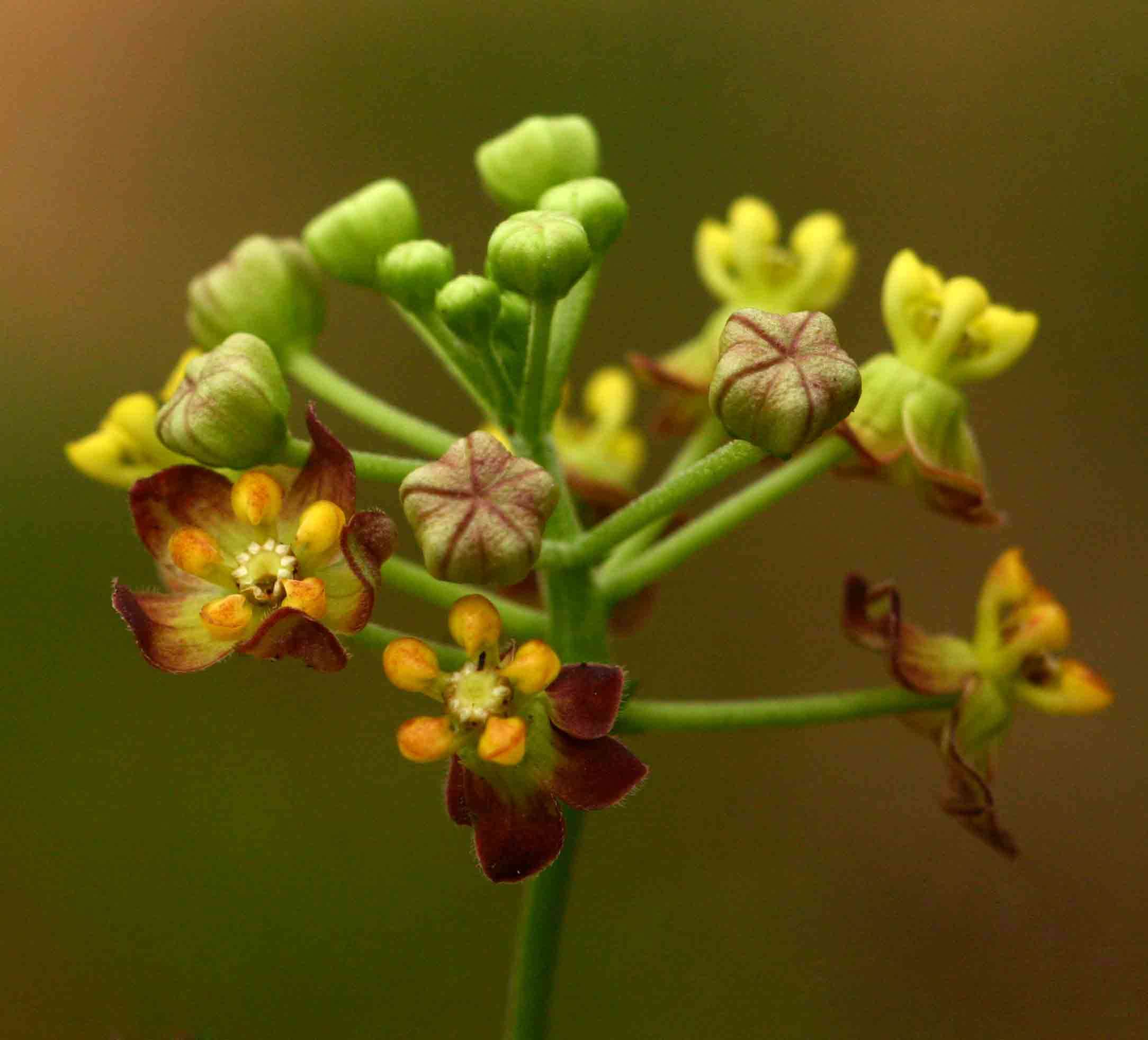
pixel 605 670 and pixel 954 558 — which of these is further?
pixel 954 558

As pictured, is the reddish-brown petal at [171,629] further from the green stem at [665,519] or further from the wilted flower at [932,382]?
the wilted flower at [932,382]

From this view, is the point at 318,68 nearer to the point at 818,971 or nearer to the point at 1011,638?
the point at 818,971

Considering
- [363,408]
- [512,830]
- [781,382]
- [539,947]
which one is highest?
[781,382]

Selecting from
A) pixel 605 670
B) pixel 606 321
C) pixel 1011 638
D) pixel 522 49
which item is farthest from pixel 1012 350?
pixel 522 49

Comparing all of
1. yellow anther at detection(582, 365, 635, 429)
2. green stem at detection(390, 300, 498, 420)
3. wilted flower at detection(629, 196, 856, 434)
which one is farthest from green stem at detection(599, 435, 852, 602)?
yellow anther at detection(582, 365, 635, 429)

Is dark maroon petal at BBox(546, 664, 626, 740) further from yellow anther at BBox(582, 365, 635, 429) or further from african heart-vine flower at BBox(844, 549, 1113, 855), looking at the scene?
yellow anther at BBox(582, 365, 635, 429)

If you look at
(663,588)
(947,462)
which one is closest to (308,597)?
(947,462)

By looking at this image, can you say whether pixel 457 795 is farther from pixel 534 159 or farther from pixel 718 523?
pixel 534 159
